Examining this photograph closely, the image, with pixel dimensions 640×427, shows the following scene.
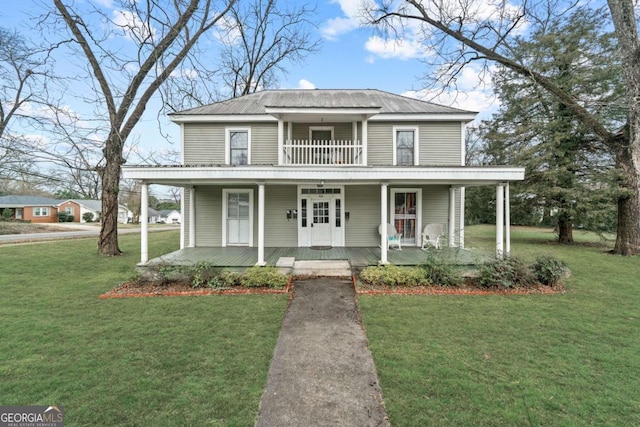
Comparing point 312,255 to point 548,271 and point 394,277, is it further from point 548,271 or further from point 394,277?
point 548,271

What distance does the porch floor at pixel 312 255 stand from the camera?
24.2 feet

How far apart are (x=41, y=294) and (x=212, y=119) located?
23.0 feet

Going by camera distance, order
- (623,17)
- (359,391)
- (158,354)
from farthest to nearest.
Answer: (623,17) < (158,354) < (359,391)

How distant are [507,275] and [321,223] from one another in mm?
5901

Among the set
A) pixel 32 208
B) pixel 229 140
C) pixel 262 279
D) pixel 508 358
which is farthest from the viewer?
pixel 32 208

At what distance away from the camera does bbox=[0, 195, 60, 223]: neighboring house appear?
119ft

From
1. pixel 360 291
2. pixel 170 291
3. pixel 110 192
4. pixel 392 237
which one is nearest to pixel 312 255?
pixel 360 291

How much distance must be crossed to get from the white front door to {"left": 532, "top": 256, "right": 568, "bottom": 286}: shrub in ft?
20.2

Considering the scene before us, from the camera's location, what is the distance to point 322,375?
130 inches

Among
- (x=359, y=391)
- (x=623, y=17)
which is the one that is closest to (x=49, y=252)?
(x=359, y=391)

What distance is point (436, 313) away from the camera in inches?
201

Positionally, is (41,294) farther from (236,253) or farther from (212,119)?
(212,119)

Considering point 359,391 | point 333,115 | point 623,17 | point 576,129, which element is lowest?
point 359,391

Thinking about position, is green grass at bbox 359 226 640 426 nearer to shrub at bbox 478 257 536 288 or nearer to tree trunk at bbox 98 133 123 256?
shrub at bbox 478 257 536 288
